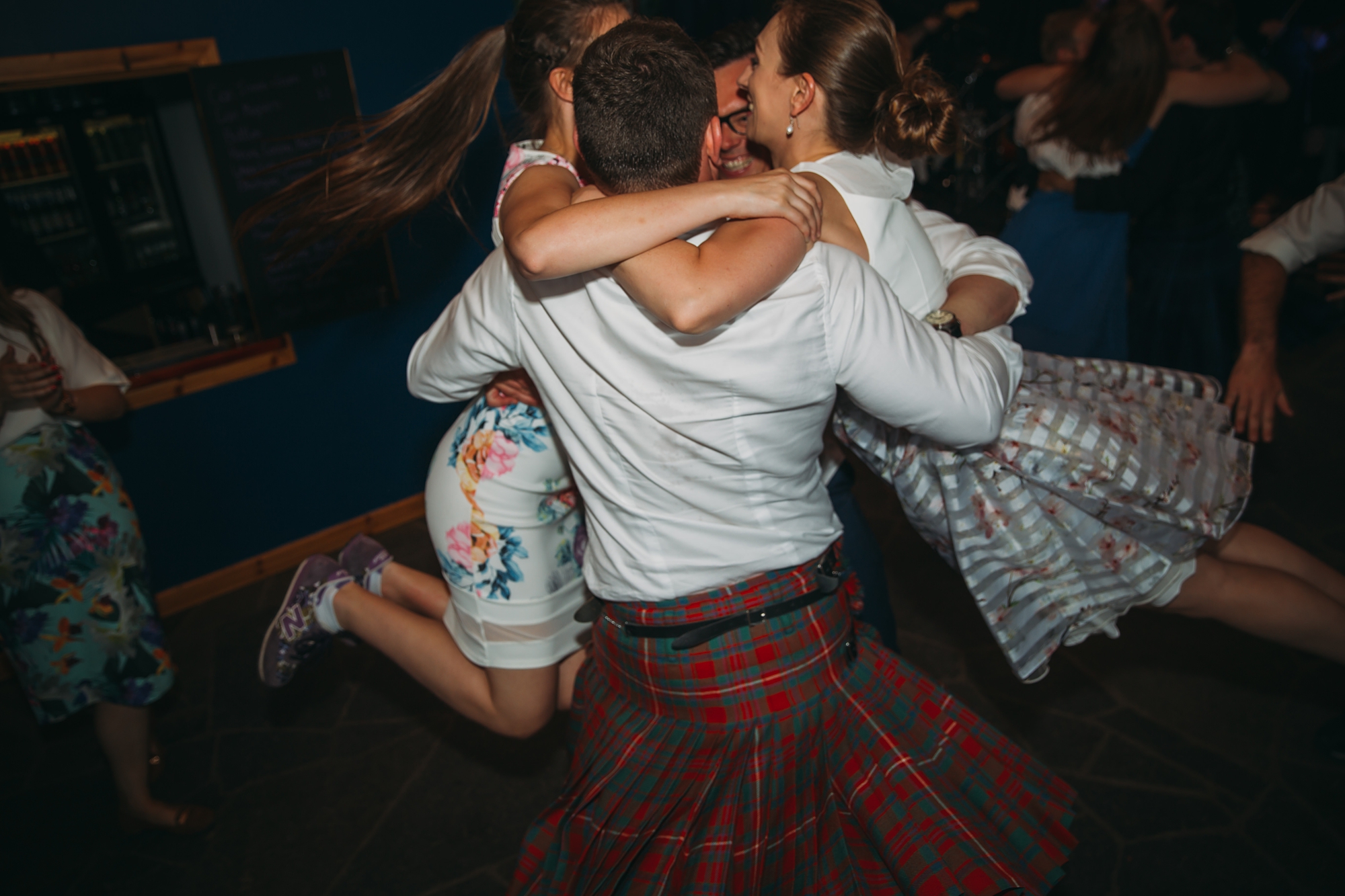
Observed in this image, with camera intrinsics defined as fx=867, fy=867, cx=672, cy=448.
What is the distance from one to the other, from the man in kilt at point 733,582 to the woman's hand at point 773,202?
0.03m

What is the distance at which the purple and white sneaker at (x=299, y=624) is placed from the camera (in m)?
2.38

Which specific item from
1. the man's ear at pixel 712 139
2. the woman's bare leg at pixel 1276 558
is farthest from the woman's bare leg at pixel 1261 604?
the man's ear at pixel 712 139

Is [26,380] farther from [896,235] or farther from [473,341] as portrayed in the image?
[896,235]

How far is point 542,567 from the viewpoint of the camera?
6.38 ft

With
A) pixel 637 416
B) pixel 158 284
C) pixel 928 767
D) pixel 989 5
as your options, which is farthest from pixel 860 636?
pixel 989 5

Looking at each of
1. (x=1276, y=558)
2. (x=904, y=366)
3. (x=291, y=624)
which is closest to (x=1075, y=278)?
(x=1276, y=558)

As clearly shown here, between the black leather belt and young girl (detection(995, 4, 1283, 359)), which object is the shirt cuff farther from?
the black leather belt

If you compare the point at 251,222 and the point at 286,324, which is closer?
the point at 251,222

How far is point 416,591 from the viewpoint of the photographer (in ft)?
7.80

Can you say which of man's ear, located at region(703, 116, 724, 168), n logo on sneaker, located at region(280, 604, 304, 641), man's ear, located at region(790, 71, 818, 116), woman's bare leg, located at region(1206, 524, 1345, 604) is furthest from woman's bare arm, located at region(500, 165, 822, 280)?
n logo on sneaker, located at region(280, 604, 304, 641)

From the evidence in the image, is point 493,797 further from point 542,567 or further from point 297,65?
point 297,65

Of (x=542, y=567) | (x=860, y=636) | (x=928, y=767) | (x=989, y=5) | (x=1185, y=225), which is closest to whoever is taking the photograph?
(x=928, y=767)

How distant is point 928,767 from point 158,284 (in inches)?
179

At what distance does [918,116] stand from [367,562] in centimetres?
193
